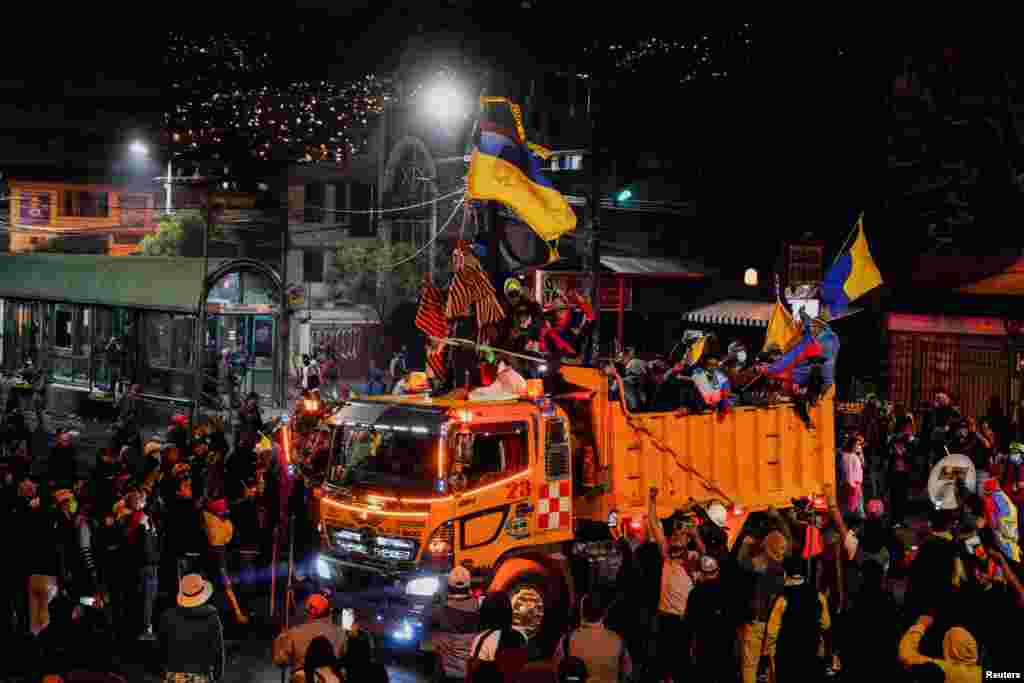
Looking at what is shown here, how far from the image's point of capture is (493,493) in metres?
10.8

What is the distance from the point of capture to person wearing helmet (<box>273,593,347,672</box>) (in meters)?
7.90

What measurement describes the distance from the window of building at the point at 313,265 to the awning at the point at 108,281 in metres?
9.63

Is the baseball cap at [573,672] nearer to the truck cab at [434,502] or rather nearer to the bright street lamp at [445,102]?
the truck cab at [434,502]

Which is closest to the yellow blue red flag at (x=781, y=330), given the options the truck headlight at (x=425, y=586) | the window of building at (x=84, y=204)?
the truck headlight at (x=425, y=586)

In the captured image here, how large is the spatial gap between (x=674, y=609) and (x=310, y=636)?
3.62 metres

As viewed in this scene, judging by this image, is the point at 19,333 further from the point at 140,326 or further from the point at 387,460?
the point at 387,460

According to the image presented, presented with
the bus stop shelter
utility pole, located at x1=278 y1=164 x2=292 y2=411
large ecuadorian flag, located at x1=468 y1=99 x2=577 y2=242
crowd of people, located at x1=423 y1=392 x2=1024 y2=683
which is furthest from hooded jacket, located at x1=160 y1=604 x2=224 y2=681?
utility pole, located at x1=278 y1=164 x2=292 y2=411

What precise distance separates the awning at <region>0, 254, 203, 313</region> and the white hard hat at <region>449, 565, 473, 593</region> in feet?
63.5

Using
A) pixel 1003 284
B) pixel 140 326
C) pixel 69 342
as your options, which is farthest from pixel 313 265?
pixel 1003 284

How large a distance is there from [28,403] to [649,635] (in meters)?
26.3

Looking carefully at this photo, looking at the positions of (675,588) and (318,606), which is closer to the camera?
(318,606)

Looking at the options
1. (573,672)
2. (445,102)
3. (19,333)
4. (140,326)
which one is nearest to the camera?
(573,672)

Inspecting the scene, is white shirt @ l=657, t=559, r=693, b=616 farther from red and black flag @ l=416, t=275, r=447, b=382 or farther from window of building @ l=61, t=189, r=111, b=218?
window of building @ l=61, t=189, r=111, b=218

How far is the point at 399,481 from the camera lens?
10.7m
